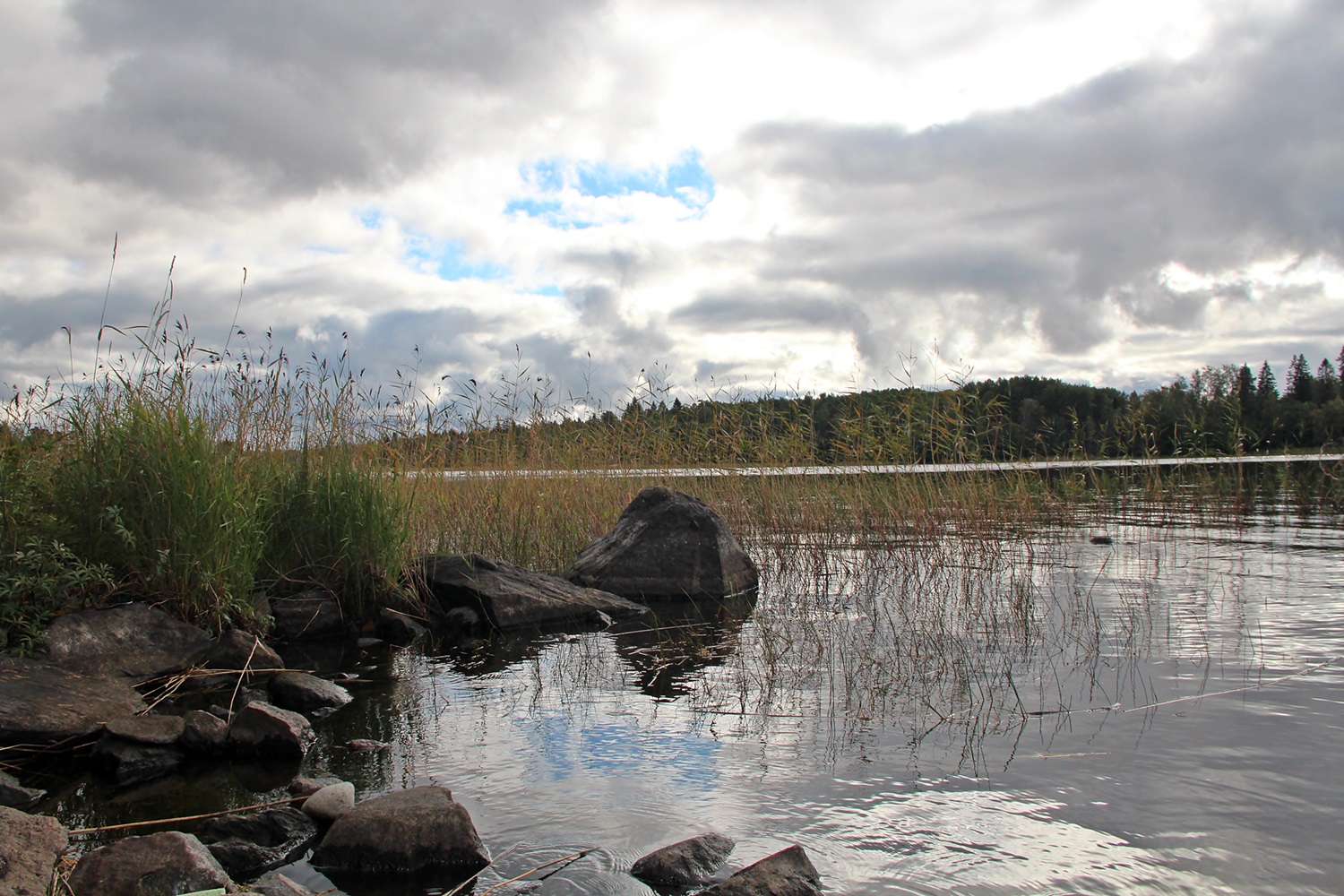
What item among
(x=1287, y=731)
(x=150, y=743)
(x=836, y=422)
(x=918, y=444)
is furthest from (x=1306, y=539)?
(x=150, y=743)

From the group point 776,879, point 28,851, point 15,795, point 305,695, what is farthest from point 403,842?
point 305,695

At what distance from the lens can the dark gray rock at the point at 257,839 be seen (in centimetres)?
302

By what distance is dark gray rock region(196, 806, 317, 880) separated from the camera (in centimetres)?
302

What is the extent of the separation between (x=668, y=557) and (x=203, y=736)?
524cm

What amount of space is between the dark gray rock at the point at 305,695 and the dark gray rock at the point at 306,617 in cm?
175

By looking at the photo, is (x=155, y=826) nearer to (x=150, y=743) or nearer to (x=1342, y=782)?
(x=150, y=743)

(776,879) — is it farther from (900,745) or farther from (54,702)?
(54,702)

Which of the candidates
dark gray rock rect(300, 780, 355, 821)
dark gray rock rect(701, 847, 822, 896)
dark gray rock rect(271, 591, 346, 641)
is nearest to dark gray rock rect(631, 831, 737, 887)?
dark gray rock rect(701, 847, 822, 896)

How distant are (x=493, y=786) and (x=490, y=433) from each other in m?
7.82

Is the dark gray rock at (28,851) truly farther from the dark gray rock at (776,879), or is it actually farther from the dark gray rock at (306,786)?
the dark gray rock at (776,879)

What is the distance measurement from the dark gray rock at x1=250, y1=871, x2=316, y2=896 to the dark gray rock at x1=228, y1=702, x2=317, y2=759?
1353mm

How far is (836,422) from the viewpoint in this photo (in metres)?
11.7

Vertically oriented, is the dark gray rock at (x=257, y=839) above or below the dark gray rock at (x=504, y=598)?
below

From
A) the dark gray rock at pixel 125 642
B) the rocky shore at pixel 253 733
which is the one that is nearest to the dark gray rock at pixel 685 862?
the rocky shore at pixel 253 733
